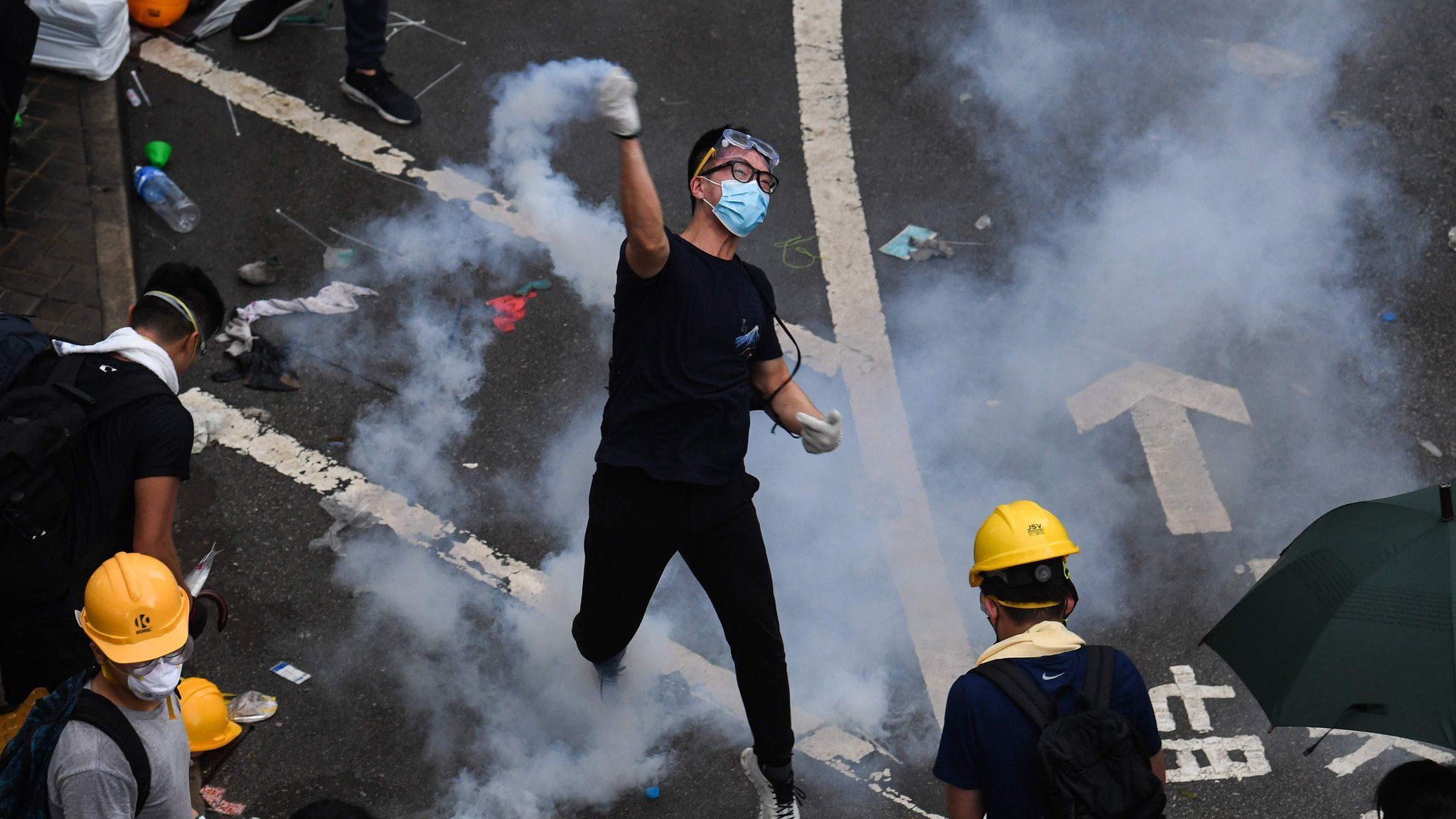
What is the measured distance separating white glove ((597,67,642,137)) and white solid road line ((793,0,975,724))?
7.14 ft

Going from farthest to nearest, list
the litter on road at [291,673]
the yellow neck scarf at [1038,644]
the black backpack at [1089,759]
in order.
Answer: the litter on road at [291,673], the yellow neck scarf at [1038,644], the black backpack at [1089,759]

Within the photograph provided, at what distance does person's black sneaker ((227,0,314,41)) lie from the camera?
23.1 feet

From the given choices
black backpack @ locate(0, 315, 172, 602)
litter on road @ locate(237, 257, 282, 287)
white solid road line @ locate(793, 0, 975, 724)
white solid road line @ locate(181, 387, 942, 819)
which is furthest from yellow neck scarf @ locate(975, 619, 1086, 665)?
litter on road @ locate(237, 257, 282, 287)

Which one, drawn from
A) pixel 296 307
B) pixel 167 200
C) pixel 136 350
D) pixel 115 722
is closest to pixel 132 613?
pixel 115 722

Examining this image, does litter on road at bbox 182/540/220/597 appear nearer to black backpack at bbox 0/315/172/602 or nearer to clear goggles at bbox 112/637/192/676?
black backpack at bbox 0/315/172/602

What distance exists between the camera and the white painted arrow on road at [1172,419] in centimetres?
521

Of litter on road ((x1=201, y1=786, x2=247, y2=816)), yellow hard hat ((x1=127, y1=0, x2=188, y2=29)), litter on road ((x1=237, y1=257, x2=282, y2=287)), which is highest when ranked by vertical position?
yellow hard hat ((x1=127, y1=0, x2=188, y2=29))

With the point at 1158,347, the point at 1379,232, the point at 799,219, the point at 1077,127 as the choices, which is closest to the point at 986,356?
the point at 1158,347

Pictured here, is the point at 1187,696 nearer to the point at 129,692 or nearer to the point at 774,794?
the point at 774,794

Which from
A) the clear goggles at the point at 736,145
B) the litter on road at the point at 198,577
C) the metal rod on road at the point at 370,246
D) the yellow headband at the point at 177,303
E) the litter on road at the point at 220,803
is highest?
the clear goggles at the point at 736,145

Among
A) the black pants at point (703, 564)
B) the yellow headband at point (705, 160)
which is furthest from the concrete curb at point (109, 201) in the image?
the yellow headband at point (705, 160)

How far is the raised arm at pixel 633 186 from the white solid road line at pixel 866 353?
1922 mm

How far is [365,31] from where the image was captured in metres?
6.51

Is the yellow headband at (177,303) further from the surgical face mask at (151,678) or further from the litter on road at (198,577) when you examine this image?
the surgical face mask at (151,678)
